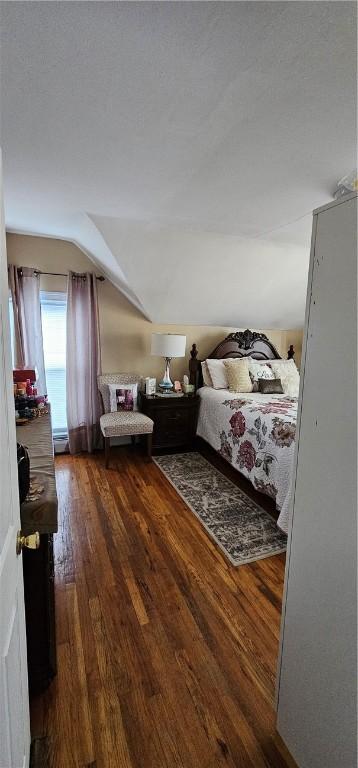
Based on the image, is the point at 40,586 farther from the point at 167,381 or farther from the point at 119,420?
the point at 167,381

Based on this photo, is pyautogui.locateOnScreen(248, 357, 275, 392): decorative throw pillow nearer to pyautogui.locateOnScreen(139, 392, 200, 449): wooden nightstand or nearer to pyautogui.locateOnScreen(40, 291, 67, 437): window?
pyautogui.locateOnScreen(139, 392, 200, 449): wooden nightstand

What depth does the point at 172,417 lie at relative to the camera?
376 cm

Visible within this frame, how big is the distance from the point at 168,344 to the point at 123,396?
773 mm

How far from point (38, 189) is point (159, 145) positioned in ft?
3.21

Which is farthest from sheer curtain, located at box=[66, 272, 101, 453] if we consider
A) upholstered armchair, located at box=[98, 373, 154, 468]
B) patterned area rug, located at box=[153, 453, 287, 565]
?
patterned area rug, located at box=[153, 453, 287, 565]

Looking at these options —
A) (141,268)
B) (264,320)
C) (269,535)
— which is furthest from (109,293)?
(269,535)

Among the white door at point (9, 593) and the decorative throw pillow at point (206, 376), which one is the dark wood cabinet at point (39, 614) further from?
the decorative throw pillow at point (206, 376)

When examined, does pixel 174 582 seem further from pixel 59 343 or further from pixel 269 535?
pixel 59 343

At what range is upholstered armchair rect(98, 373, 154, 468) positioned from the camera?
131 inches

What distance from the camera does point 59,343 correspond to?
141 inches

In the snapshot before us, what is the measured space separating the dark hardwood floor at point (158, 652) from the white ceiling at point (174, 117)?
228cm

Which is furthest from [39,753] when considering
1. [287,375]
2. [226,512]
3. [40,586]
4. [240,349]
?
[240,349]

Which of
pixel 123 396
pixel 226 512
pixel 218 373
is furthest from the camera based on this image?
pixel 218 373

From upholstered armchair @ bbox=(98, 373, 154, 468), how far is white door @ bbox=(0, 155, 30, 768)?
93.5 inches
